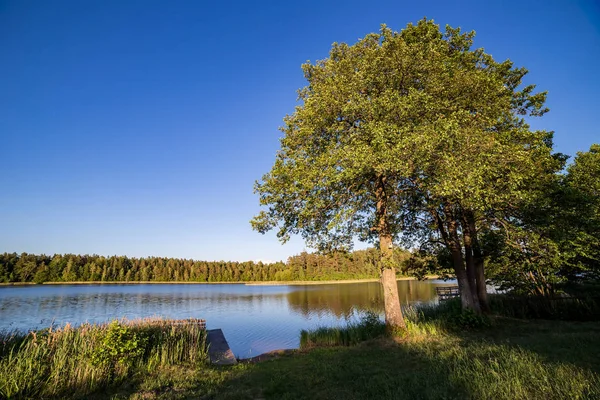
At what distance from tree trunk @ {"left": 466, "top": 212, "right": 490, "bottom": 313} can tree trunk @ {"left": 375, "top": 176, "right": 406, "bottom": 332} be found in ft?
25.8

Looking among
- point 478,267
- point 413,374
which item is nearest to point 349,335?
point 413,374

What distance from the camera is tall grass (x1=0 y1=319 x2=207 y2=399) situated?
928cm

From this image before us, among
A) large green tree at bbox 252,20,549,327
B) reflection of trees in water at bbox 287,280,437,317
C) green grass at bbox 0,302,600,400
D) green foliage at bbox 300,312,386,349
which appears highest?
large green tree at bbox 252,20,549,327

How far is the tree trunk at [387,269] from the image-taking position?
15461mm

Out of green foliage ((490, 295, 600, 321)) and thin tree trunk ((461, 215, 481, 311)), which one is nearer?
A: green foliage ((490, 295, 600, 321))

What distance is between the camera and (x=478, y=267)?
23578 mm

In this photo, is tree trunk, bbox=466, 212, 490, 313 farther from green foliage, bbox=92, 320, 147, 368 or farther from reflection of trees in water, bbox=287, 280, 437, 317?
green foliage, bbox=92, 320, 147, 368

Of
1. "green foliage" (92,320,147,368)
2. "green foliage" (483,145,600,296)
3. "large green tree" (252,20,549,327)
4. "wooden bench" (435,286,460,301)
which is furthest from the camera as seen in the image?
"wooden bench" (435,286,460,301)

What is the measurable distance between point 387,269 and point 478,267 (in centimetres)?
1234

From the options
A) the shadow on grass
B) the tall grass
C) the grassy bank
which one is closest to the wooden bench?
the grassy bank

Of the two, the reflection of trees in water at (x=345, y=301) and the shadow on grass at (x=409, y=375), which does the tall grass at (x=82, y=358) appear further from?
the reflection of trees in water at (x=345, y=301)

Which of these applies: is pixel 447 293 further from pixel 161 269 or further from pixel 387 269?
pixel 161 269

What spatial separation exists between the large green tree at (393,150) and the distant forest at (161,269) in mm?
110085

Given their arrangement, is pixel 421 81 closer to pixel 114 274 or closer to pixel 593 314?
pixel 593 314
